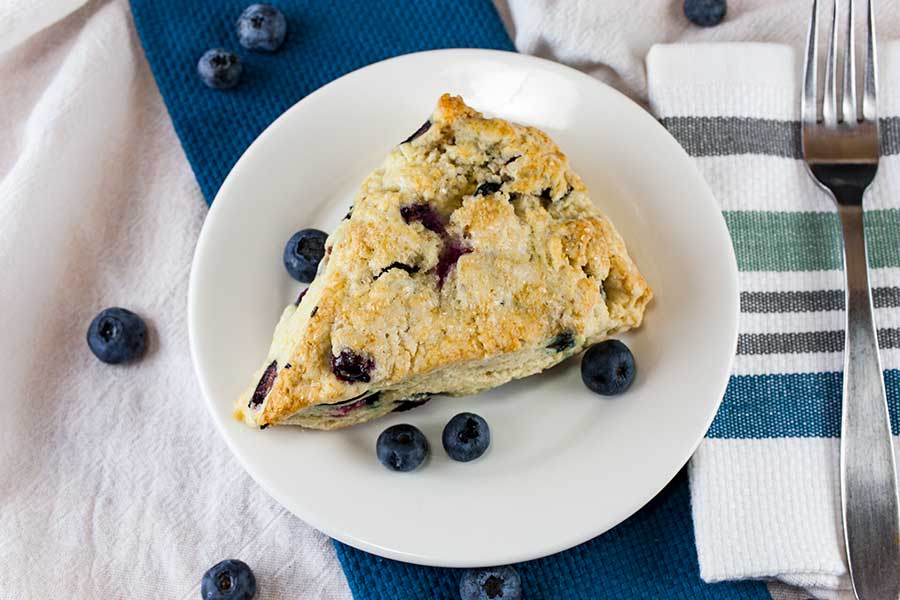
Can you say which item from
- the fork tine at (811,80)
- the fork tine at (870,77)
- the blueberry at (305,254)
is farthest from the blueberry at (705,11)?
the blueberry at (305,254)

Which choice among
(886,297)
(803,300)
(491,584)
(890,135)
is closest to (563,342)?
(491,584)

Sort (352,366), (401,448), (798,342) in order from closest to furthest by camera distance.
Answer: (352,366) < (401,448) < (798,342)

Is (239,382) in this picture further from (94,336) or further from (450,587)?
(450,587)

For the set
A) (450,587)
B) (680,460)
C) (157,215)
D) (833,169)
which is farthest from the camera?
(157,215)

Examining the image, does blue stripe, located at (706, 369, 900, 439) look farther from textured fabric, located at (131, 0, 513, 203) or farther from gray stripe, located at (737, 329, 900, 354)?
textured fabric, located at (131, 0, 513, 203)

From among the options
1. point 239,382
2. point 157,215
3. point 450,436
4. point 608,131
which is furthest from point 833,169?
point 157,215

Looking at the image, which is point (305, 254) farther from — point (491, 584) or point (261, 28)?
point (491, 584)

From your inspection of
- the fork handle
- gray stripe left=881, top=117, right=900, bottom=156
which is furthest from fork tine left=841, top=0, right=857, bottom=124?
the fork handle
